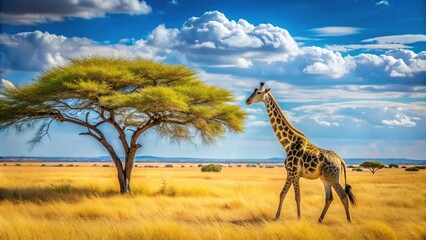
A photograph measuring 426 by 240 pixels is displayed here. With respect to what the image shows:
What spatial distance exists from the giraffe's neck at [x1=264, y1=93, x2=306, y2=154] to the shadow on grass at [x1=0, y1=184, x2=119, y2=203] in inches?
345

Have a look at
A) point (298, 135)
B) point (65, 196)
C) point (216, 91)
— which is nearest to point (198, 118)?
point (216, 91)

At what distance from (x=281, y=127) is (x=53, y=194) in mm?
11234

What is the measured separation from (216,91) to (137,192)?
580 cm

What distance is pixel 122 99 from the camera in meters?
19.7

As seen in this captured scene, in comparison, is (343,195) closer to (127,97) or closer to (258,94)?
(258,94)

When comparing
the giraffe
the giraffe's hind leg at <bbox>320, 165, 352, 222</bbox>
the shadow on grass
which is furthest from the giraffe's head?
the shadow on grass

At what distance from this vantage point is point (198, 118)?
21844mm

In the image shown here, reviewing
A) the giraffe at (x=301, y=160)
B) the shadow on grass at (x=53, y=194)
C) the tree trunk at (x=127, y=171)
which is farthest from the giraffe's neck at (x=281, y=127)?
the tree trunk at (x=127, y=171)

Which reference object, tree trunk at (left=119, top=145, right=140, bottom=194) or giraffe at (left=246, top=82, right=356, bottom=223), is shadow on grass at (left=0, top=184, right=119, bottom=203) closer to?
tree trunk at (left=119, top=145, right=140, bottom=194)

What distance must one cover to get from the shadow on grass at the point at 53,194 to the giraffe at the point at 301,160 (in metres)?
8.83

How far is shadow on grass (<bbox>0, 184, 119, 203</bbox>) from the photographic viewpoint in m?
19.3

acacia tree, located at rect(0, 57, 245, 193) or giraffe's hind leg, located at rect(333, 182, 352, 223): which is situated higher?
acacia tree, located at rect(0, 57, 245, 193)

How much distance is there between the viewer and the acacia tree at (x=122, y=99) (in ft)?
67.5

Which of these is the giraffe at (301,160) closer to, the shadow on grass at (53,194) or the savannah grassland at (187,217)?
the savannah grassland at (187,217)
